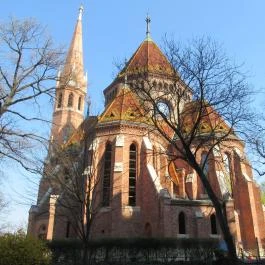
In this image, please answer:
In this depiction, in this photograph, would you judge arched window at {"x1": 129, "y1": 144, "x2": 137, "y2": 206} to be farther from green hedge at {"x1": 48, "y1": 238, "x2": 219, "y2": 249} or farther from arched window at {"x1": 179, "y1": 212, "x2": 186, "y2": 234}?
green hedge at {"x1": 48, "y1": 238, "x2": 219, "y2": 249}

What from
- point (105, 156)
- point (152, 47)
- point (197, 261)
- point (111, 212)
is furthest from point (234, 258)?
point (152, 47)

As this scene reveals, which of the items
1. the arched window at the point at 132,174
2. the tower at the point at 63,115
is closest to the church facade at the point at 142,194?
the arched window at the point at 132,174

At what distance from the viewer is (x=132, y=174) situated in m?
25.3

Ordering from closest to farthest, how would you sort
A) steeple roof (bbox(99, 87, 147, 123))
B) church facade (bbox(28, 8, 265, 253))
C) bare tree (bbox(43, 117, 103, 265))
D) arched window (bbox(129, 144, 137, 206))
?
bare tree (bbox(43, 117, 103, 265))
church facade (bbox(28, 8, 265, 253))
arched window (bbox(129, 144, 137, 206))
steeple roof (bbox(99, 87, 147, 123))

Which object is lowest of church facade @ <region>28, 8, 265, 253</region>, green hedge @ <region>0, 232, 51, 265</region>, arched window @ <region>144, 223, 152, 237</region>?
green hedge @ <region>0, 232, 51, 265</region>

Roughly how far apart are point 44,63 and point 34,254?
8.31m

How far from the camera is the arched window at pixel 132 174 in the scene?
24562 mm

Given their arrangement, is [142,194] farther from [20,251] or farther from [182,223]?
[20,251]

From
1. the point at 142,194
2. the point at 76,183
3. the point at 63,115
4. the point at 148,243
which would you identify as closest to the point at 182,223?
the point at 142,194

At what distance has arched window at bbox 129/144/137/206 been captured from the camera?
24562 mm

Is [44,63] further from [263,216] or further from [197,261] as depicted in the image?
[263,216]

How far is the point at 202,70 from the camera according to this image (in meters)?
14.1

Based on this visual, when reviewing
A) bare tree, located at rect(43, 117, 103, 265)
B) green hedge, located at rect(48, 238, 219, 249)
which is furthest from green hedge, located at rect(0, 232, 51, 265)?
green hedge, located at rect(48, 238, 219, 249)

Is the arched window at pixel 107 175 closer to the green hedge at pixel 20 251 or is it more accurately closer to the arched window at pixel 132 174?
the arched window at pixel 132 174
